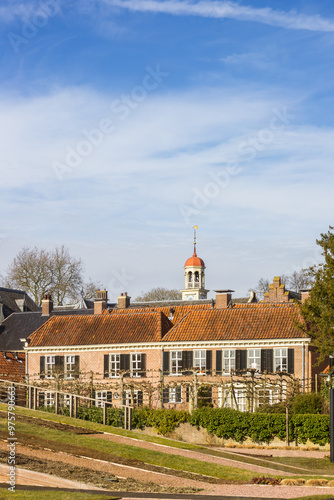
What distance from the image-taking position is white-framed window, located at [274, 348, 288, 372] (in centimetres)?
4619

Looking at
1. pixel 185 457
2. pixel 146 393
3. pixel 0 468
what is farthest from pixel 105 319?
pixel 0 468

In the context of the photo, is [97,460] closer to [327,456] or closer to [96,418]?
[327,456]

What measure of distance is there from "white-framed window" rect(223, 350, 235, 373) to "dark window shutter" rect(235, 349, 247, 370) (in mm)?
315

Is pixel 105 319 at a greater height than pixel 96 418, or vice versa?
pixel 105 319

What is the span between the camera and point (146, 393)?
47.9 metres

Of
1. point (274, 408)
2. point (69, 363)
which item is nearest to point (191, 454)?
point (274, 408)

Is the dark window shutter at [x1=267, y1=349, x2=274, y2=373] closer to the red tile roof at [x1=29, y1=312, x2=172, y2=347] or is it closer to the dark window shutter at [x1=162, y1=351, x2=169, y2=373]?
the dark window shutter at [x1=162, y1=351, x2=169, y2=373]

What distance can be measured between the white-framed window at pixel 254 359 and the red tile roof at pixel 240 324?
2.74ft

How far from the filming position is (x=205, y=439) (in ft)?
128

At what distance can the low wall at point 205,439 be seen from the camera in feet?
120

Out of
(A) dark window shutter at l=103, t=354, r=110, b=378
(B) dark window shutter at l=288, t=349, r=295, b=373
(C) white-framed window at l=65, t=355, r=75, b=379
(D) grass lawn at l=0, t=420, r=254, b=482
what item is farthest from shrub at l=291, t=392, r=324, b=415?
(C) white-framed window at l=65, t=355, r=75, b=379

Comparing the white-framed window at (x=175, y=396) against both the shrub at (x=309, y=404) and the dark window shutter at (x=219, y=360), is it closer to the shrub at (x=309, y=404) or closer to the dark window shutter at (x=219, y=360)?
the dark window shutter at (x=219, y=360)

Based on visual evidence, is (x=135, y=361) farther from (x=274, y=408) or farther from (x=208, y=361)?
(x=274, y=408)

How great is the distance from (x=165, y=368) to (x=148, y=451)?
70.4 ft
